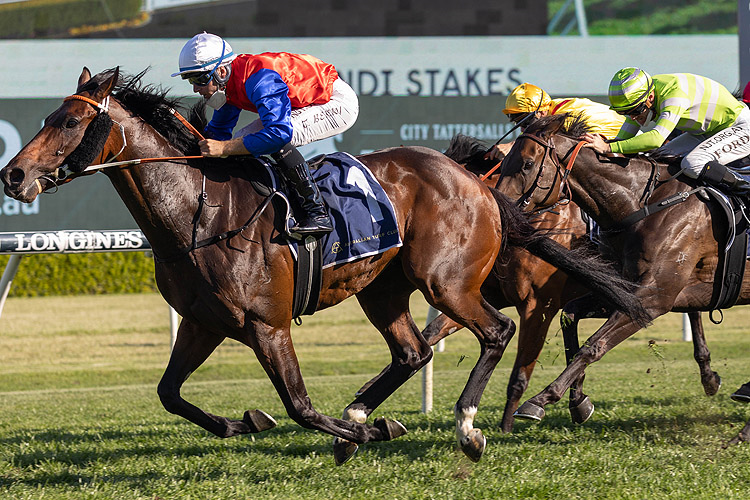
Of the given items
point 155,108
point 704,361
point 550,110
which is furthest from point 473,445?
point 704,361

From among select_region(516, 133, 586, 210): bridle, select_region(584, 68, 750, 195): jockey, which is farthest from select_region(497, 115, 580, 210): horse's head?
select_region(584, 68, 750, 195): jockey

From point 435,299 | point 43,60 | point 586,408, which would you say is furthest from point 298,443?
point 43,60

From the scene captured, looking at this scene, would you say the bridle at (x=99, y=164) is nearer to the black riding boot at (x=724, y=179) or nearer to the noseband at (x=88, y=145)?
the noseband at (x=88, y=145)

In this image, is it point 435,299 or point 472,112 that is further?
point 472,112

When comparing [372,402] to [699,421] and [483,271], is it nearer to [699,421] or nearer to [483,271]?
[483,271]

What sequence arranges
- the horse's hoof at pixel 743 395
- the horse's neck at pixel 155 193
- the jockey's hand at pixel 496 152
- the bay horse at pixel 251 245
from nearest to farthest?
the bay horse at pixel 251 245 → the horse's neck at pixel 155 193 → the horse's hoof at pixel 743 395 → the jockey's hand at pixel 496 152

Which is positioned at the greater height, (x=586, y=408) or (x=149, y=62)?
(x=149, y=62)

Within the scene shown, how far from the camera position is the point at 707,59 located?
9383mm

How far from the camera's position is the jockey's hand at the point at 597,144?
4730 millimetres

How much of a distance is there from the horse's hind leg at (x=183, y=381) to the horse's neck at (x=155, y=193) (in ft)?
1.58

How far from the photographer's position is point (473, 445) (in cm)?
403

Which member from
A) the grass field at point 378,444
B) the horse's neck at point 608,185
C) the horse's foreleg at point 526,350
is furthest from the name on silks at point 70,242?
the horse's neck at point 608,185

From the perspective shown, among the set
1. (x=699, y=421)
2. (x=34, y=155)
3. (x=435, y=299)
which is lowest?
(x=699, y=421)

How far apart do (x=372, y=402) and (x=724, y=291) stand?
192cm
